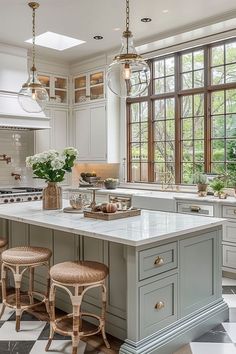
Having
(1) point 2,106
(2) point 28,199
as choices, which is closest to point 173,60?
(1) point 2,106

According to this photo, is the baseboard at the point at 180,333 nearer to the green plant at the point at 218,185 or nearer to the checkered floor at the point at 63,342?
the checkered floor at the point at 63,342

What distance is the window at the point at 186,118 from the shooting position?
5.06 meters

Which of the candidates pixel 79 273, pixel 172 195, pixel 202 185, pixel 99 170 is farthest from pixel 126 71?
pixel 99 170

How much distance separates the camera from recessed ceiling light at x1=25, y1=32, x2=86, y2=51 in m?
5.42

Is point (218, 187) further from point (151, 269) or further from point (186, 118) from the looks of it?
point (151, 269)

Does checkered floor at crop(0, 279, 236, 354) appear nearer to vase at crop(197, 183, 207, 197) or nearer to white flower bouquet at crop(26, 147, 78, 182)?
white flower bouquet at crop(26, 147, 78, 182)

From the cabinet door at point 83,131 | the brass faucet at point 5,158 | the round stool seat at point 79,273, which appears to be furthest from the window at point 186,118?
the round stool seat at point 79,273

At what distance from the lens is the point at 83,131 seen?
6.45 metres

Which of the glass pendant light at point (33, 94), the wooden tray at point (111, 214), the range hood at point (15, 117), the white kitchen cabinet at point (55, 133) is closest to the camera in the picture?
the wooden tray at point (111, 214)

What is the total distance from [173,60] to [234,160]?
1.84m

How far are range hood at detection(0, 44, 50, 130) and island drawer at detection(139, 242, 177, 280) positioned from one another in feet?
11.5

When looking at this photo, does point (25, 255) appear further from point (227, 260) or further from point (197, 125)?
point (197, 125)

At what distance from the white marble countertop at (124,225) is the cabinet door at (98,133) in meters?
2.76

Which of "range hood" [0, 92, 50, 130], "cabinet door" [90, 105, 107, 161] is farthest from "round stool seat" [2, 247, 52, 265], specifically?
"cabinet door" [90, 105, 107, 161]
